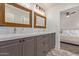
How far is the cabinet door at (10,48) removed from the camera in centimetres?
103

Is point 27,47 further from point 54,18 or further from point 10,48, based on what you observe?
point 54,18

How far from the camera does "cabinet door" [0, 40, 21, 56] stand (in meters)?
1.03

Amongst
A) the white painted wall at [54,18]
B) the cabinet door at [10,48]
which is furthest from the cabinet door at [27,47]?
the white painted wall at [54,18]

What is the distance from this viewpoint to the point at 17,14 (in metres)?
2.11

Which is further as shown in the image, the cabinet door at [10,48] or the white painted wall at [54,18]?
the white painted wall at [54,18]

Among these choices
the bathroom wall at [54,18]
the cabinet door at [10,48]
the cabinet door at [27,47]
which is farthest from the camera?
the bathroom wall at [54,18]

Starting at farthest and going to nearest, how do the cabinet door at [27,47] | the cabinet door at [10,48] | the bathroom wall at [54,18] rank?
the bathroom wall at [54,18] → the cabinet door at [27,47] → the cabinet door at [10,48]

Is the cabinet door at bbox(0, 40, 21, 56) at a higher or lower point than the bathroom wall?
lower

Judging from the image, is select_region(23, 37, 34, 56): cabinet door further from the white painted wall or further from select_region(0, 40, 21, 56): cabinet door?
the white painted wall

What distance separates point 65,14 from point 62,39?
1.64m

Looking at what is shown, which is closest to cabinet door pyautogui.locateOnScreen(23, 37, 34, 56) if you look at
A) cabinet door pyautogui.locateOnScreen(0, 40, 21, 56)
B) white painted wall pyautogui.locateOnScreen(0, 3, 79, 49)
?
cabinet door pyautogui.locateOnScreen(0, 40, 21, 56)

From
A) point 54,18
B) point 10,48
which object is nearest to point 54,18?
point 54,18

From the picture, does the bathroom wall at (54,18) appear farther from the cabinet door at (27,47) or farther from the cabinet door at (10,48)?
the cabinet door at (10,48)

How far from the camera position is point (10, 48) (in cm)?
114
